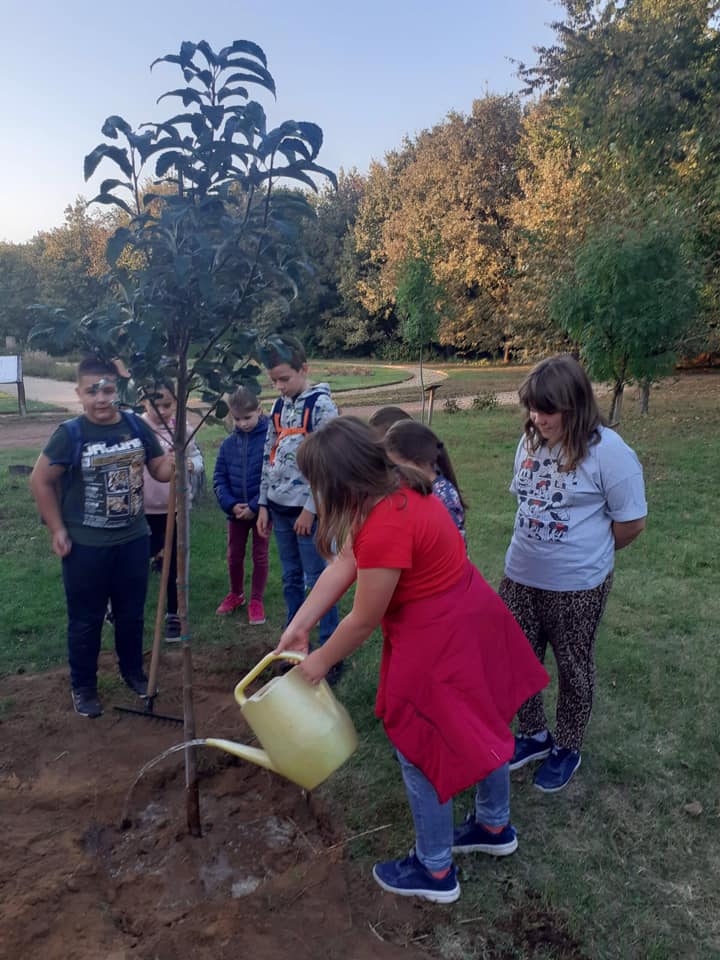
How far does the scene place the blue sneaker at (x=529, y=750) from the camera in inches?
124

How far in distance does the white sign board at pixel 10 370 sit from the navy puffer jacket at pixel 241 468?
39.1 feet

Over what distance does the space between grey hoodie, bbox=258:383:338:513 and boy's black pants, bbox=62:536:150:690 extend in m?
0.75

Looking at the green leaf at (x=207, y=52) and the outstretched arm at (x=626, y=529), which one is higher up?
the green leaf at (x=207, y=52)

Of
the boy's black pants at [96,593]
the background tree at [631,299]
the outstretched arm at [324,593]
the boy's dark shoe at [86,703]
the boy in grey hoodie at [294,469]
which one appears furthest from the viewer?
the background tree at [631,299]

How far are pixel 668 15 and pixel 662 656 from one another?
1054cm

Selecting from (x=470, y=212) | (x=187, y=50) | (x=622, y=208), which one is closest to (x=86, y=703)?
(x=187, y=50)

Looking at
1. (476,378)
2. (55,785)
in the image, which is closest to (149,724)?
(55,785)

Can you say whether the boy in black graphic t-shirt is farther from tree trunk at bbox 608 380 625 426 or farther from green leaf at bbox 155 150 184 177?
tree trunk at bbox 608 380 625 426

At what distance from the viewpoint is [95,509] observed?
3408 millimetres

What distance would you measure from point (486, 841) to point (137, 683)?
6.89ft

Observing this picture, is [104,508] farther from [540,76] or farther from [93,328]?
[540,76]

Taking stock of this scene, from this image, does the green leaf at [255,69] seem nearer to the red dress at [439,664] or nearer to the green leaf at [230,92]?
Answer: the green leaf at [230,92]

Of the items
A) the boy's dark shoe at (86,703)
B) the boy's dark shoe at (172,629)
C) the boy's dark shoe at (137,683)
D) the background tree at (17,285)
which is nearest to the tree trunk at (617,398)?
the boy's dark shoe at (172,629)

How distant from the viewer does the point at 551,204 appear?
1739 centimetres
